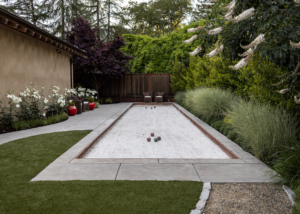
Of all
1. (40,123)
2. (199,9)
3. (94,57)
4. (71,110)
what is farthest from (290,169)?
(199,9)

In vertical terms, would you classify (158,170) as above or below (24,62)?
below

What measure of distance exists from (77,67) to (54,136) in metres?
9.84

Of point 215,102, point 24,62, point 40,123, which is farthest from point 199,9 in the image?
point 40,123

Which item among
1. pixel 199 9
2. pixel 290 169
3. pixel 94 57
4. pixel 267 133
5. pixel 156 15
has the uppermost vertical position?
pixel 199 9

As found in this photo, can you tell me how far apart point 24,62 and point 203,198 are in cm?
713

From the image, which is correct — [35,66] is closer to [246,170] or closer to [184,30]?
[246,170]

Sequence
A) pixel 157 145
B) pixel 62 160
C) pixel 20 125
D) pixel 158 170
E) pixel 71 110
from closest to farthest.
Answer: pixel 158 170
pixel 62 160
pixel 157 145
pixel 20 125
pixel 71 110

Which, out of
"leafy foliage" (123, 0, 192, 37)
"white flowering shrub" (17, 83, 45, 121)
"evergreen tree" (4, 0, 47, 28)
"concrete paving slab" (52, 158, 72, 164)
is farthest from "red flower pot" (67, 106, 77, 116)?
"leafy foliage" (123, 0, 192, 37)

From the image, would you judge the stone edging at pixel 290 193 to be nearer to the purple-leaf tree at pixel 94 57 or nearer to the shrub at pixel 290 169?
the shrub at pixel 290 169

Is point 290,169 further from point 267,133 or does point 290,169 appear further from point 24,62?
point 24,62

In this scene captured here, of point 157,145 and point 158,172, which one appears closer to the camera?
point 158,172

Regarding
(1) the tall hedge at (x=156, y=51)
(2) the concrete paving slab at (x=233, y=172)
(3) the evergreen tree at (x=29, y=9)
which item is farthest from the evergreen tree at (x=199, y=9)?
(2) the concrete paving slab at (x=233, y=172)

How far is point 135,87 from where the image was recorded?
1847 centimetres

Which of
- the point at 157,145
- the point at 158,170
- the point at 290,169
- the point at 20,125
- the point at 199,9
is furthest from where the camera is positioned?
the point at 199,9
